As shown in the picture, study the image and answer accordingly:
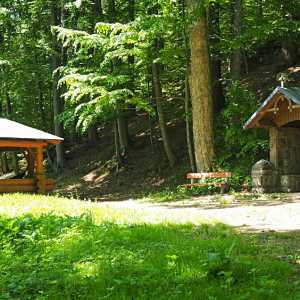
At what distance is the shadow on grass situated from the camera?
4781 millimetres

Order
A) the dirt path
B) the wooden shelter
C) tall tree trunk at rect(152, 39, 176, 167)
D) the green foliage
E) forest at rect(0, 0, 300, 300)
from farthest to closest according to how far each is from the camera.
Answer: tall tree trunk at rect(152, 39, 176, 167) < the green foliage < the wooden shelter < the dirt path < forest at rect(0, 0, 300, 300)

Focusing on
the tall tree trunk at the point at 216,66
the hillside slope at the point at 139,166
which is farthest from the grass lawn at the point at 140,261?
the tall tree trunk at the point at 216,66

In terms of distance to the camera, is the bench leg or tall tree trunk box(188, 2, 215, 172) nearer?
the bench leg

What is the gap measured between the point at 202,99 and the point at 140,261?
1311cm

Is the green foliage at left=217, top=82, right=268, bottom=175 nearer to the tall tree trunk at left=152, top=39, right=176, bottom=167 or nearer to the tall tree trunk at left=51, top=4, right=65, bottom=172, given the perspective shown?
the tall tree trunk at left=152, top=39, right=176, bottom=167

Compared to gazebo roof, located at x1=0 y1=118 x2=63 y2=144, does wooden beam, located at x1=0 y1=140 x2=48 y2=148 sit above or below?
below

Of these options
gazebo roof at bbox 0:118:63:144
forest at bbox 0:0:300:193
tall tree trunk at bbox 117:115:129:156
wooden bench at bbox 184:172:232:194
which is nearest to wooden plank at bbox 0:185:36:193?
gazebo roof at bbox 0:118:63:144

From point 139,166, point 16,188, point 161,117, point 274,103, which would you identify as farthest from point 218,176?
point 139,166

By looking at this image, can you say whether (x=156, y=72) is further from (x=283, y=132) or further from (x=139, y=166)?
(x=283, y=132)

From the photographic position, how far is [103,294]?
4.72 meters

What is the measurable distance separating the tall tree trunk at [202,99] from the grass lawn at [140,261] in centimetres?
978

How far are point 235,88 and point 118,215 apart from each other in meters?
11.0

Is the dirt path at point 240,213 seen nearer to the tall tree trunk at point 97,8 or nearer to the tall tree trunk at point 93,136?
the tall tree trunk at point 97,8

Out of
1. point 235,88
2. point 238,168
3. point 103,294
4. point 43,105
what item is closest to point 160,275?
point 103,294
